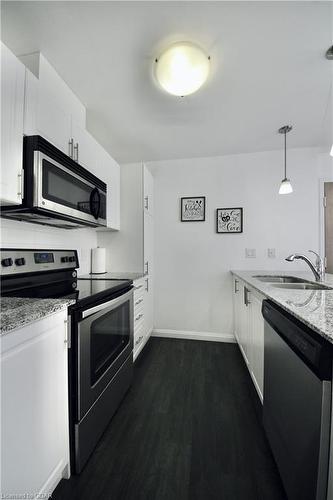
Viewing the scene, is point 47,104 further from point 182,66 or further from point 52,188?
point 182,66

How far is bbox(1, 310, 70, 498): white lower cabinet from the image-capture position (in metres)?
0.71

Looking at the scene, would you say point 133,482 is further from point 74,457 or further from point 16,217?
point 16,217

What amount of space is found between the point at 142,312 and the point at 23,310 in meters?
1.55

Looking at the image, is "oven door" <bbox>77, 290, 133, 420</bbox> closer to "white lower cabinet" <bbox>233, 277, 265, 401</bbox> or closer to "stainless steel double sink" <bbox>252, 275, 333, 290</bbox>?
"white lower cabinet" <bbox>233, 277, 265, 401</bbox>

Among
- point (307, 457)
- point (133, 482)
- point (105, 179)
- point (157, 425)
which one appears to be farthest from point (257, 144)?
point (133, 482)

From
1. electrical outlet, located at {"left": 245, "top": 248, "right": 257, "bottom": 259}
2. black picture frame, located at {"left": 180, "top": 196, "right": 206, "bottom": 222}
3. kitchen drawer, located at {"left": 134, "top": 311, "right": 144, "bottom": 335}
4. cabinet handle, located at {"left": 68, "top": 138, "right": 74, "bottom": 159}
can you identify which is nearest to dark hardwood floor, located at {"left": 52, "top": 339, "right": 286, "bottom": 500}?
kitchen drawer, located at {"left": 134, "top": 311, "right": 144, "bottom": 335}

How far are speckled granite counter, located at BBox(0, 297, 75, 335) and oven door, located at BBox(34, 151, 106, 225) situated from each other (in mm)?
514

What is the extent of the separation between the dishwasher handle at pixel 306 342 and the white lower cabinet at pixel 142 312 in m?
1.32

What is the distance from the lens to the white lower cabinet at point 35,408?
710mm

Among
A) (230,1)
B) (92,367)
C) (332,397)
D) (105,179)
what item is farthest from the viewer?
(105,179)

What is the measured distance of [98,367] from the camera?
1.26 m

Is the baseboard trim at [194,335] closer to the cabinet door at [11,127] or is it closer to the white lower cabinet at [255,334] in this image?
the white lower cabinet at [255,334]

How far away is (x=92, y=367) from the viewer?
1.19m

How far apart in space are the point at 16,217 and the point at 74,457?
1388 mm
